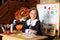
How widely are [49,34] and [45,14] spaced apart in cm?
31

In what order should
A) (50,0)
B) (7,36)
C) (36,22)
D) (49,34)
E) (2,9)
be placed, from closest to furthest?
1. (7,36)
2. (36,22)
3. (49,34)
4. (50,0)
5. (2,9)

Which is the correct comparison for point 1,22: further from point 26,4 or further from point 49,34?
point 49,34

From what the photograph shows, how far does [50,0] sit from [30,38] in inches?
38.7

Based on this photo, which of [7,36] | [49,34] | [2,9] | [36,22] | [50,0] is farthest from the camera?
[2,9]

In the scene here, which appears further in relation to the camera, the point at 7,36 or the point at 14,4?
the point at 14,4

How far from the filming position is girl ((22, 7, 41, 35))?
249cm

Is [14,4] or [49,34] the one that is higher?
[14,4]

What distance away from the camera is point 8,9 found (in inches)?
126

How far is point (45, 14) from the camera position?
2.79 meters

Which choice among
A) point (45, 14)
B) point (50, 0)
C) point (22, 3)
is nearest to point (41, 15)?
point (45, 14)

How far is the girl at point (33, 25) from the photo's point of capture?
249 cm

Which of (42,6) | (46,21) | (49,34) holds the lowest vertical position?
(49,34)

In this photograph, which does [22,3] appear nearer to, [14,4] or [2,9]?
[14,4]

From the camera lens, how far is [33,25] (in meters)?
2.54
